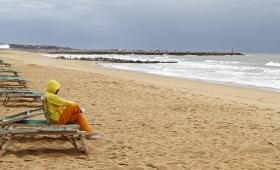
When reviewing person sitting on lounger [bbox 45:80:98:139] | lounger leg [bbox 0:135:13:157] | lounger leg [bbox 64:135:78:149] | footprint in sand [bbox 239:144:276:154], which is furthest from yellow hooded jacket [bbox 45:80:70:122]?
footprint in sand [bbox 239:144:276:154]

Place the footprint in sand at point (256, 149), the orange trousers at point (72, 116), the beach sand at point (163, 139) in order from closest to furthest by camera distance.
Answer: the beach sand at point (163, 139) → the orange trousers at point (72, 116) → the footprint in sand at point (256, 149)

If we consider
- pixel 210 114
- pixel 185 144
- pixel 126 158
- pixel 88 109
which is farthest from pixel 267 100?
pixel 126 158

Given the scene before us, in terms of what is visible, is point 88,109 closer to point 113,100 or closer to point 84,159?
point 113,100

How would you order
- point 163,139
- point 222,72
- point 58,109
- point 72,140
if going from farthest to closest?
1. point 222,72
2. point 163,139
3. point 58,109
4. point 72,140

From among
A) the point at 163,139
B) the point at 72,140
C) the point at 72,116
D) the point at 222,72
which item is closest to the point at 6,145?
the point at 72,140

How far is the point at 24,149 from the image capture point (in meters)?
6.39

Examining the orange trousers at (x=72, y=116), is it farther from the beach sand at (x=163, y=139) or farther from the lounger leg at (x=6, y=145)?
the lounger leg at (x=6, y=145)

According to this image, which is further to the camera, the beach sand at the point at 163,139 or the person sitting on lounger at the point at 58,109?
the person sitting on lounger at the point at 58,109

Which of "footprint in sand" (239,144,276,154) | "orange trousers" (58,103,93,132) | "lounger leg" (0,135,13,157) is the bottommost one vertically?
"footprint in sand" (239,144,276,154)

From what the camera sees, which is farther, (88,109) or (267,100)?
(267,100)

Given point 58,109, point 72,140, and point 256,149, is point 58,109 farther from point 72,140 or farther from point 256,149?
point 256,149

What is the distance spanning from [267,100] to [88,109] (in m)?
6.84

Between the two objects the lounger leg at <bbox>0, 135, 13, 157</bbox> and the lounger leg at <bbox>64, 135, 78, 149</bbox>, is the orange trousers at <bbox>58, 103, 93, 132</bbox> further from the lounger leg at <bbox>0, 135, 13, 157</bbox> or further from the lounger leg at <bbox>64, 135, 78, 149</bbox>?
the lounger leg at <bbox>0, 135, 13, 157</bbox>

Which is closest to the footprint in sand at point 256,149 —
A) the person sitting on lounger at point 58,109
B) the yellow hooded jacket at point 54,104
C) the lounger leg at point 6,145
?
the person sitting on lounger at point 58,109
